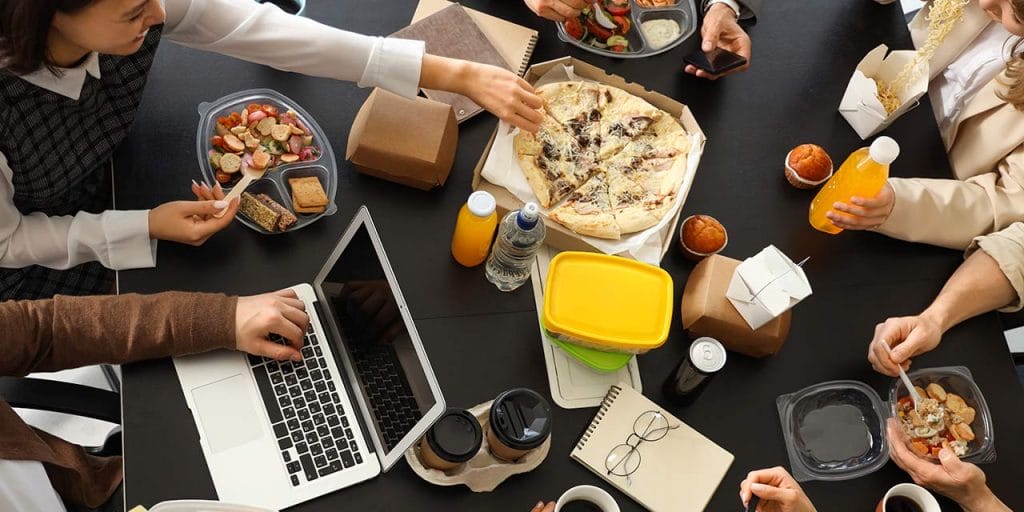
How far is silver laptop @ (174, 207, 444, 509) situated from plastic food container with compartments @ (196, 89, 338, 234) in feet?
0.62

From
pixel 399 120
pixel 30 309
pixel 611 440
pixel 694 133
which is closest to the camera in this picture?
pixel 30 309

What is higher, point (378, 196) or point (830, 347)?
point (378, 196)

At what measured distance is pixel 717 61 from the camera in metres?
1.81

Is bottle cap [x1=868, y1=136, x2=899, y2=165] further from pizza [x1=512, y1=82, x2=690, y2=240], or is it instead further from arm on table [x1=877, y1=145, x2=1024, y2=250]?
pizza [x1=512, y1=82, x2=690, y2=240]

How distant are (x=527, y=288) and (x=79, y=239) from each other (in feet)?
2.61

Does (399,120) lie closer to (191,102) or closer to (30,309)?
(191,102)

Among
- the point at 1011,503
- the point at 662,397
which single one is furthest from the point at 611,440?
the point at 1011,503

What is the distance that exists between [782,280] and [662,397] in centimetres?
30

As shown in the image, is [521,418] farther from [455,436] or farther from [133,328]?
[133,328]

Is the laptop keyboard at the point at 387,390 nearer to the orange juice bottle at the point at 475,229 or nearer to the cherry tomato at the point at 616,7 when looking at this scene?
the orange juice bottle at the point at 475,229

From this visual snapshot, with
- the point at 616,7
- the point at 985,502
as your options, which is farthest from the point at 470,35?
the point at 985,502

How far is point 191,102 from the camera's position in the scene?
1672 mm

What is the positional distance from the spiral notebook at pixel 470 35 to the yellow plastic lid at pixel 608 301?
458 mm

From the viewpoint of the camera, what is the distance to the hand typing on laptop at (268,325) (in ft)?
4.61
